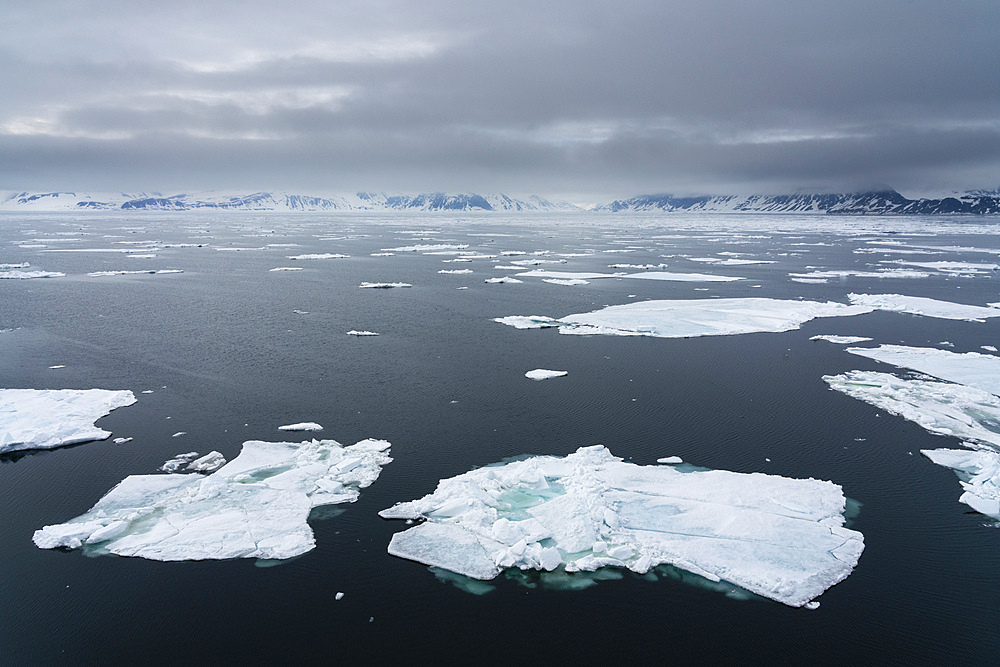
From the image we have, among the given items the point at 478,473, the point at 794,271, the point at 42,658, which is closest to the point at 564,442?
the point at 478,473

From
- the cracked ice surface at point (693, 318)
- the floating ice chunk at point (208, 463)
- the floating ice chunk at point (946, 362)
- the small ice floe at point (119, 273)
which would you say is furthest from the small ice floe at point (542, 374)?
the small ice floe at point (119, 273)

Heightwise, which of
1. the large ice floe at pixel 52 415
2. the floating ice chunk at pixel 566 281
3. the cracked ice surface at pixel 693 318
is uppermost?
the floating ice chunk at pixel 566 281

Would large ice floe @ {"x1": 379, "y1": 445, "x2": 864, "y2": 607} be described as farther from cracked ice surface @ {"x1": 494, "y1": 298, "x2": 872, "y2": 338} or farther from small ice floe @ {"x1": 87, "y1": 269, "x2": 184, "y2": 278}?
small ice floe @ {"x1": 87, "y1": 269, "x2": 184, "y2": 278}

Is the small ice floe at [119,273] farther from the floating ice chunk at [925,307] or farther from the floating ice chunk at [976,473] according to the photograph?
the floating ice chunk at [976,473]

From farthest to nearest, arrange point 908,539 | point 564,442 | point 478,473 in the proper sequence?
1. point 564,442
2. point 478,473
3. point 908,539

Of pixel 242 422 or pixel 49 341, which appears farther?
pixel 49 341

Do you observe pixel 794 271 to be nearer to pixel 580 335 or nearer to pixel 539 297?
A: pixel 539 297
